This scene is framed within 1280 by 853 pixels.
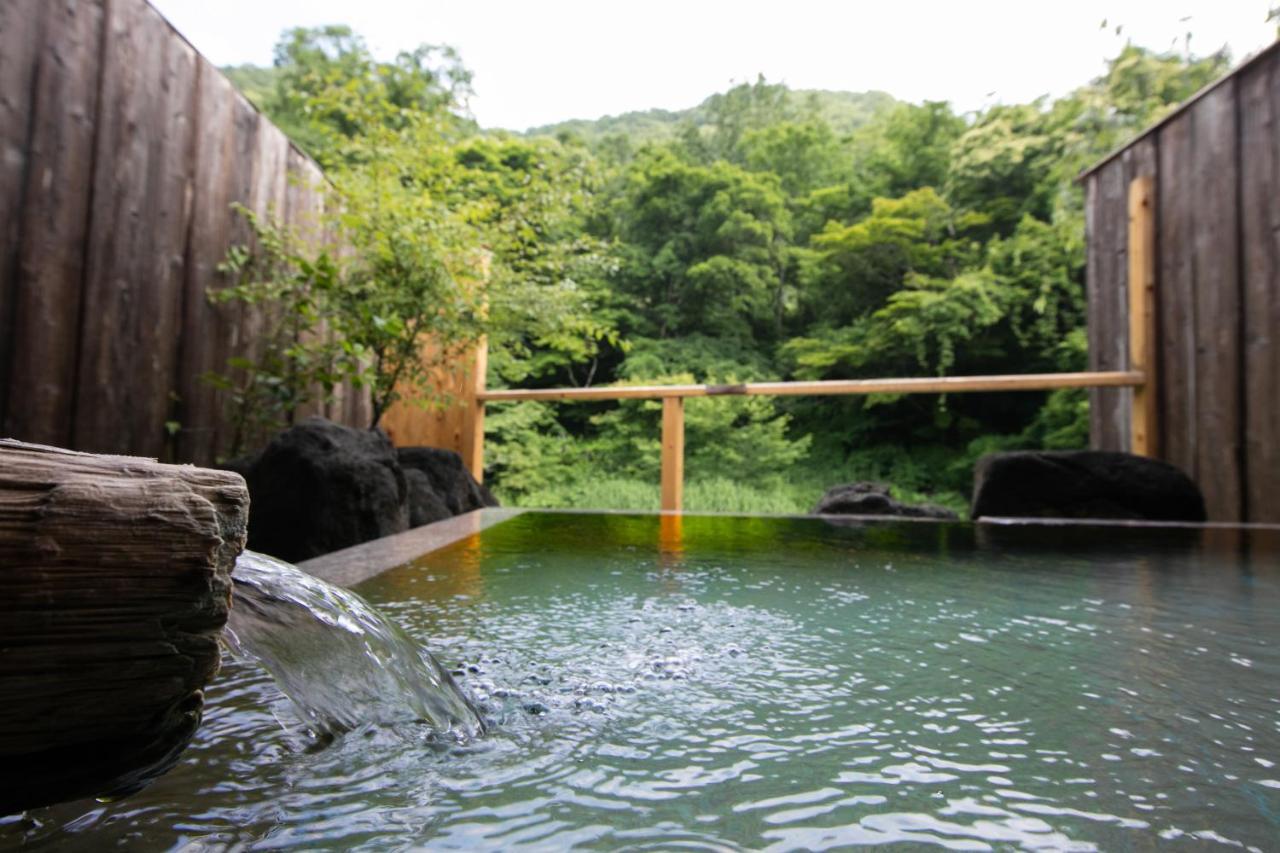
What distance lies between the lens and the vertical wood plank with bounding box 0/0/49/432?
2209mm

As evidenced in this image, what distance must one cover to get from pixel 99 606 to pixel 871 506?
4213 millimetres

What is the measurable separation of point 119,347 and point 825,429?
9424 millimetres

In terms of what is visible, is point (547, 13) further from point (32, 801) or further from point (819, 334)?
point (32, 801)

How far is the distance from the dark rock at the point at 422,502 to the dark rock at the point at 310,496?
0.76 m

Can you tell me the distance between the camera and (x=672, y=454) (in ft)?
15.6

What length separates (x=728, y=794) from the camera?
2.50ft

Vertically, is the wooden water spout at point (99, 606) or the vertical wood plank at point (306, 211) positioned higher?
the vertical wood plank at point (306, 211)

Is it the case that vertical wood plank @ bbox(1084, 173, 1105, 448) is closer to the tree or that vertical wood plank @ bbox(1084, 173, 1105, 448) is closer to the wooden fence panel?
the wooden fence panel

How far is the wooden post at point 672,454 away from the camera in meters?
4.69

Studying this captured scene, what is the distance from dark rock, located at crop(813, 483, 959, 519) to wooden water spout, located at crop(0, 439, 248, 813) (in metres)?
4.07

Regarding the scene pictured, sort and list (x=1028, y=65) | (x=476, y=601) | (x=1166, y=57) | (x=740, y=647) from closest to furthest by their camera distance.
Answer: (x=740, y=647) < (x=476, y=601) < (x=1166, y=57) < (x=1028, y=65)

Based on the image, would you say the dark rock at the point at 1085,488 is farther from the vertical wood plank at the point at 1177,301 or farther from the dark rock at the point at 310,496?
the dark rock at the point at 310,496

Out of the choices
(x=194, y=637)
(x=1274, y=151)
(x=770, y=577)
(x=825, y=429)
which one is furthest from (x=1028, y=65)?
(x=194, y=637)

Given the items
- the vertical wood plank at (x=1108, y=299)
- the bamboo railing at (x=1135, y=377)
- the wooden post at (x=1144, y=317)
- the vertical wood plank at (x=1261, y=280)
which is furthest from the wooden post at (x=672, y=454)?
the vertical wood plank at (x=1261, y=280)
